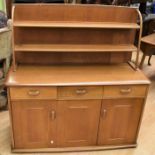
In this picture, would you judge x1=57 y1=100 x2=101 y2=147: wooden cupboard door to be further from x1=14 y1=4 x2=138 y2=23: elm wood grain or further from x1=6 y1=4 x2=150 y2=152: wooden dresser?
x1=14 y1=4 x2=138 y2=23: elm wood grain

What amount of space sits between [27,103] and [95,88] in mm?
560

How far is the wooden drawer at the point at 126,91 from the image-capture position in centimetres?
177

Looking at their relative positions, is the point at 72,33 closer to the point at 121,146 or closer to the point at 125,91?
the point at 125,91

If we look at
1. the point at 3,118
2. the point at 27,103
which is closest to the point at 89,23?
the point at 27,103

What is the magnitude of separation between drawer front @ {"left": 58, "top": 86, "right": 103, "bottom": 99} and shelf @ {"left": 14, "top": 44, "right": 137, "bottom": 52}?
34 cm

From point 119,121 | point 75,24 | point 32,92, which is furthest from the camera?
point 119,121

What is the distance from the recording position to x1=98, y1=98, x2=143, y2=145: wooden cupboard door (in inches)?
72.8

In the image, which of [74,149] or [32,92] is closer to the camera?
[32,92]

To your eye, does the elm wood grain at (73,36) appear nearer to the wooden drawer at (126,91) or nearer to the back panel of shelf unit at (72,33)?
the back panel of shelf unit at (72,33)

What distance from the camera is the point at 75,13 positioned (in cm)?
186

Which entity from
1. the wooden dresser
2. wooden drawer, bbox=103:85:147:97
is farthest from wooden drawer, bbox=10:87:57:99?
wooden drawer, bbox=103:85:147:97

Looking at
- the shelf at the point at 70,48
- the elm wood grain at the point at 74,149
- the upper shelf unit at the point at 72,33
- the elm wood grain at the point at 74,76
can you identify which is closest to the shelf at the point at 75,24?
the upper shelf unit at the point at 72,33

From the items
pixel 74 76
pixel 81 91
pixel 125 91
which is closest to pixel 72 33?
pixel 74 76

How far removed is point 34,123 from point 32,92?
31 centimetres
